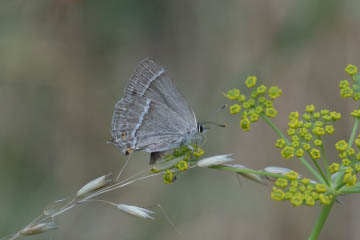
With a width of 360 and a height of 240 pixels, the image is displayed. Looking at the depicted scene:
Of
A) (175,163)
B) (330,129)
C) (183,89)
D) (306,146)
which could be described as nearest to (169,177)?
(175,163)

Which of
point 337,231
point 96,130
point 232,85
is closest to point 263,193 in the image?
point 337,231

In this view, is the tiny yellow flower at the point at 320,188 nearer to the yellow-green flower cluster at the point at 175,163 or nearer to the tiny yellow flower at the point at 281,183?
the tiny yellow flower at the point at 281,183

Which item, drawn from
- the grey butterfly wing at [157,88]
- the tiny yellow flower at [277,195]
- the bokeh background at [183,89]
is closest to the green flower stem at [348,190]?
the tiny yellow flower at [277,195]

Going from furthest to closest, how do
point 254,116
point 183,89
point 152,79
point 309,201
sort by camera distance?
point 183,89 → point 152,79 → point 254,116 → point 309,201

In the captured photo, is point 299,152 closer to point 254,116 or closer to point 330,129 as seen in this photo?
point 330,129

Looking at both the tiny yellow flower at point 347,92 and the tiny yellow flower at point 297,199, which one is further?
the tiny yellow flower at point 347,92

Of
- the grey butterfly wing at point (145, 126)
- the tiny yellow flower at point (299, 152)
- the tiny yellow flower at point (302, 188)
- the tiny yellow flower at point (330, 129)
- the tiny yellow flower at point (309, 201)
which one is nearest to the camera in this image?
the tiny yellow flower at point (309, 201)

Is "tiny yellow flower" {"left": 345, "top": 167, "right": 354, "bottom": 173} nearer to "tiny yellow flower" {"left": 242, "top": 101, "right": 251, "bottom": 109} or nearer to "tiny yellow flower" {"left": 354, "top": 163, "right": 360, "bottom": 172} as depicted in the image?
"tiny yellow flower" {"left": 354, "top": 163, "right": 360, "bottom": 172}
